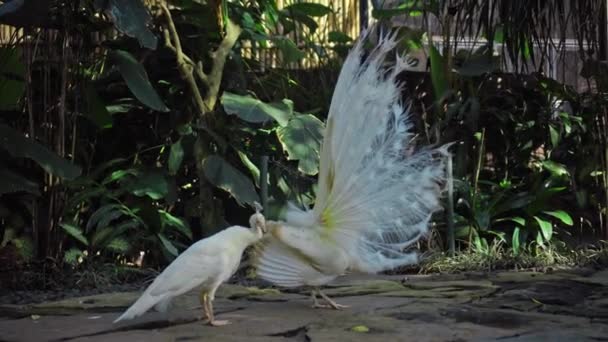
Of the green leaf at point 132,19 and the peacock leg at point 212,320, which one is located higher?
the green leaf at point 132,19

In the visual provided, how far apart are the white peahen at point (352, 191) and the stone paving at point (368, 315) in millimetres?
320

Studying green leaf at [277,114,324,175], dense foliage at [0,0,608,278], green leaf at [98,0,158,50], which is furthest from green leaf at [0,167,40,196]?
green leaf at [277,114,324,175]

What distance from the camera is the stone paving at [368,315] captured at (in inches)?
195

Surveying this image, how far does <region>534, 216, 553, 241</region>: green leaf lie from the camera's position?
922cm

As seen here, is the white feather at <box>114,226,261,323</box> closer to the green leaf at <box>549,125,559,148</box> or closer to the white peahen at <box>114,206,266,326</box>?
the white peahen at <box>114,206,266,326</box>

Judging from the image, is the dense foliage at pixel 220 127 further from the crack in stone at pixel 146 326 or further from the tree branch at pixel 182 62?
the crack in stone at pixel 146 326

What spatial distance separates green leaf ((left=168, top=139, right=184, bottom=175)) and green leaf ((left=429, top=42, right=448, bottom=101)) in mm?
2792

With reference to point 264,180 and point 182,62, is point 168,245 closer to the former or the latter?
point 264,180

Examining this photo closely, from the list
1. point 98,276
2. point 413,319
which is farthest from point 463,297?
point 98,276

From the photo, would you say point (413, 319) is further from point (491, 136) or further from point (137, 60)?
point (491, 136)

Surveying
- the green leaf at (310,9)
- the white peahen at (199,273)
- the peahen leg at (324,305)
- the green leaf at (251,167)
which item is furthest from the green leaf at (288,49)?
the white peahen at (199,273)

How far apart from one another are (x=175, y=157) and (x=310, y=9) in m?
2.42

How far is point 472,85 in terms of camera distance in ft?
32.5

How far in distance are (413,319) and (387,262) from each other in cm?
90
